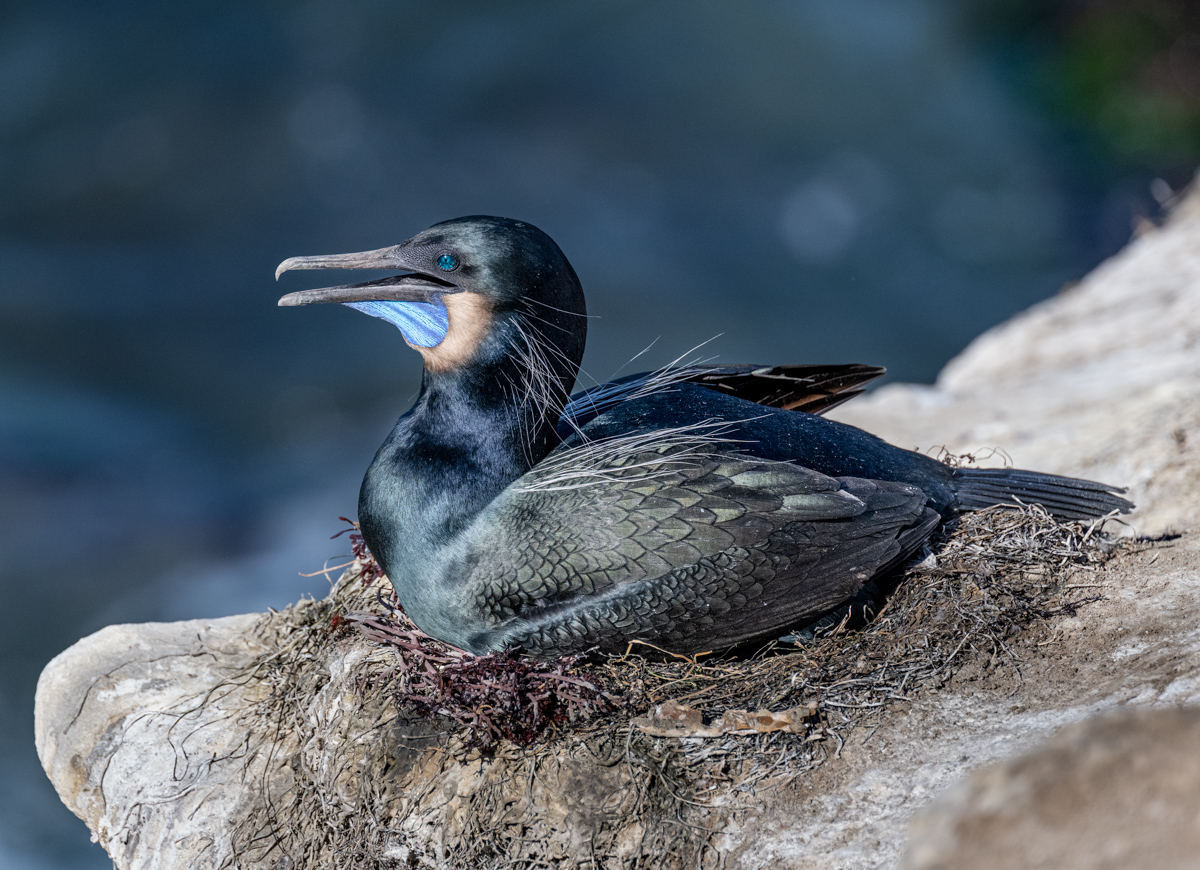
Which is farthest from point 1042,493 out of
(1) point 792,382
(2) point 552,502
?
(2) point 552,502

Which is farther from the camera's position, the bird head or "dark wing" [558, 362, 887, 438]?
"dark wing" [558, 362, 887, 438]

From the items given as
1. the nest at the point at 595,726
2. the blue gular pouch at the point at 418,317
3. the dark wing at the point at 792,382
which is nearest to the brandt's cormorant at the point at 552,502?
the blue gular pouch at the point at 418,317

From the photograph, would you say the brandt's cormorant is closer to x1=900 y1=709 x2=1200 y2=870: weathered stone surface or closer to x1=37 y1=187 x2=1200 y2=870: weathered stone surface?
x1=37 y1=187 x2=1200 y2=870: weathered stone surface

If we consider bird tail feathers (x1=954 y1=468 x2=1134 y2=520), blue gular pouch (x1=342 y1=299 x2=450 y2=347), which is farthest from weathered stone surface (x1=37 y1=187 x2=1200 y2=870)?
blue gular pouch (x1=342 y1=299 x2=450 y2=347)

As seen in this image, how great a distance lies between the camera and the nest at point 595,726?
10.3 ft

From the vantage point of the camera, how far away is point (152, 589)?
9750 millimetres

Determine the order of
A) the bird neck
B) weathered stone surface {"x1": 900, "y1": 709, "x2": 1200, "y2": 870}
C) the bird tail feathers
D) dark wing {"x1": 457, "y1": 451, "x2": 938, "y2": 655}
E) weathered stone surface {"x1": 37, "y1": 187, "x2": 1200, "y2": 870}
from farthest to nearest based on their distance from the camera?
1. the bird tail feathers
2. the bird neck
3. dark wing {"x1": 457, "y1": 451, "x2": 938, "y2": 655}
4. weathered stone surface {"x1": 37, "y1": 187, "x2": 1200, "y2": 870}
5. weathered stone surface {"x1": 900, "y1": 709, "x2": 1200, "y2": 870}

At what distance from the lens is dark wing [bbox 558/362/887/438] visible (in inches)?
163

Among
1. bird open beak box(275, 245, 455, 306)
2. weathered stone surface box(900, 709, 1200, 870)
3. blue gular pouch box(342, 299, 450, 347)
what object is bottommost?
weathered stone surface box(900, 709, 1200, 870)

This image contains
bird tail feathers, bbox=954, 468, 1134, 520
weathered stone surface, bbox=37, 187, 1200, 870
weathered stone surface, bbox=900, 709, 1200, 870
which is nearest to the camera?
weathered stone surface, bbox=900, 709, 1200, 870

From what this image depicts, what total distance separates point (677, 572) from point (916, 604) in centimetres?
88

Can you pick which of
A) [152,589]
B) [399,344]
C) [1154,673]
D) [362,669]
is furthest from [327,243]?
[1154,673]

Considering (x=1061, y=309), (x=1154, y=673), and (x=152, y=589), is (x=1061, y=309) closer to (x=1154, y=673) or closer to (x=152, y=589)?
(x=1154, y=673)

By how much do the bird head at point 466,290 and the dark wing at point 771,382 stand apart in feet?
2.10
